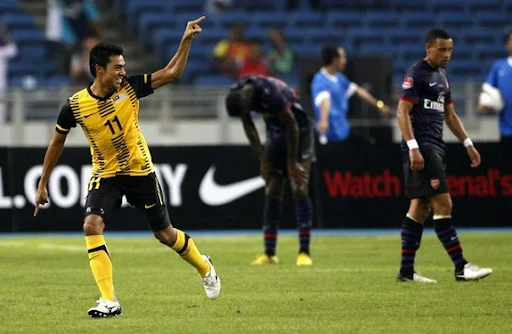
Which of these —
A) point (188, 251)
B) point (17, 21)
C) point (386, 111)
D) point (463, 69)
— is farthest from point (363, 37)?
point (188, 251)

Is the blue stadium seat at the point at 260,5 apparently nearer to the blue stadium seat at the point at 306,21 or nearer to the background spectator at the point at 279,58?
the blue stadium seat at the point at 306,21

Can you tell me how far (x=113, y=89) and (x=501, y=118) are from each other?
10.2m

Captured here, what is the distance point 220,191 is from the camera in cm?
1917

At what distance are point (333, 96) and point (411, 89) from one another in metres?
8.12

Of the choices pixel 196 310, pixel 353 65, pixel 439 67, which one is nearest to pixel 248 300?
pixel 196 310

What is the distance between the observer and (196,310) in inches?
365

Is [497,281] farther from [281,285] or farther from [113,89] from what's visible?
[113,89]

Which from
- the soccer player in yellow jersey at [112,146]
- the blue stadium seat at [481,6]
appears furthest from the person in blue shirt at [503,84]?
the blue stadium seat at [481,6]

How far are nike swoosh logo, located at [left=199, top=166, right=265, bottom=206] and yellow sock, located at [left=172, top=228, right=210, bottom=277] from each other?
9.42 meters

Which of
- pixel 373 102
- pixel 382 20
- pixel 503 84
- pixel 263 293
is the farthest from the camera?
pixel 382 20

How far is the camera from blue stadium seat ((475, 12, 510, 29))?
96.5 ft

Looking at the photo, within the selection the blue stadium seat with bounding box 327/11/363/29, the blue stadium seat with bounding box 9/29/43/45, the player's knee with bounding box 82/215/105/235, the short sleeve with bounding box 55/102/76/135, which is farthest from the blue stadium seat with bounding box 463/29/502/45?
the player's knee with bounding box 82/215/105/235

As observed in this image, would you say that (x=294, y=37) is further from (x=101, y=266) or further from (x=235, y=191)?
(x=101, y=266)

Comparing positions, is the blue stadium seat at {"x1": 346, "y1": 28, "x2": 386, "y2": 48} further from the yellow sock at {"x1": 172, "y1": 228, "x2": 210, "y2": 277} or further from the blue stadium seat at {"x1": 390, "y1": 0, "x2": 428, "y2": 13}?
the yellow sock at {"x1": 172, "y1": 228, "x2": 210, "y2": 277}
